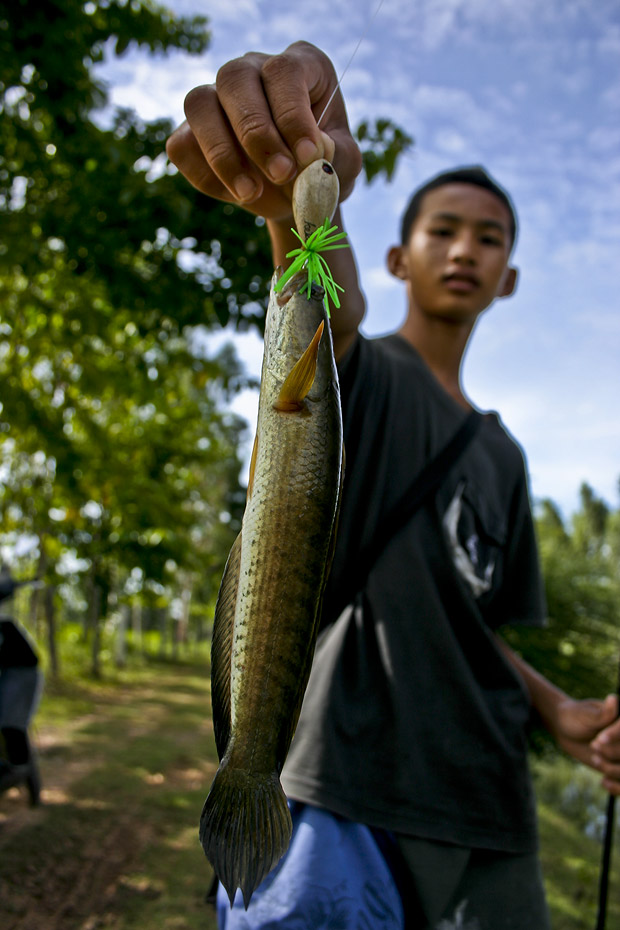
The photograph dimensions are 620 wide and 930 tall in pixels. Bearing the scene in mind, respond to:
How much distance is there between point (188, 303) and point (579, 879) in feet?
21.9

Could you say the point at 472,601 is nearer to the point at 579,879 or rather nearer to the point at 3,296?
the point at 579,879

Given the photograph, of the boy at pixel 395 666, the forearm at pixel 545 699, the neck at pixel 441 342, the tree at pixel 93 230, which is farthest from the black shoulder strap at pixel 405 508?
the tree at pixel 93 230

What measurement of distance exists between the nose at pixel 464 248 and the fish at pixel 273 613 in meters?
1.69

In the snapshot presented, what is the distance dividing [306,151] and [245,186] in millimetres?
188

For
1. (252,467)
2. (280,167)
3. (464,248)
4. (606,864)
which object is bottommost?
(606,864)

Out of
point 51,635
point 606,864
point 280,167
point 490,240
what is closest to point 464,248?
point 490,240

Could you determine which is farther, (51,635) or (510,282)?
(51,635)

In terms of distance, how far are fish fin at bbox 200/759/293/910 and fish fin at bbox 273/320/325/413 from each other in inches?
23.9

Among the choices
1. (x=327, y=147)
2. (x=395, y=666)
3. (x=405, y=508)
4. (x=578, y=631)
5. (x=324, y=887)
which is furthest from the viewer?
→ (x=578, y=631)

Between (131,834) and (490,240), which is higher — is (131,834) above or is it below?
below

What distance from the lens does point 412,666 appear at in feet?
6.95

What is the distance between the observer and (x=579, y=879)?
6.97 meters

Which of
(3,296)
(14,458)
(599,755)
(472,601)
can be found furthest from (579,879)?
(14,458)

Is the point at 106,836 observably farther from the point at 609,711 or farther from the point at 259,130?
the point at 259,130
